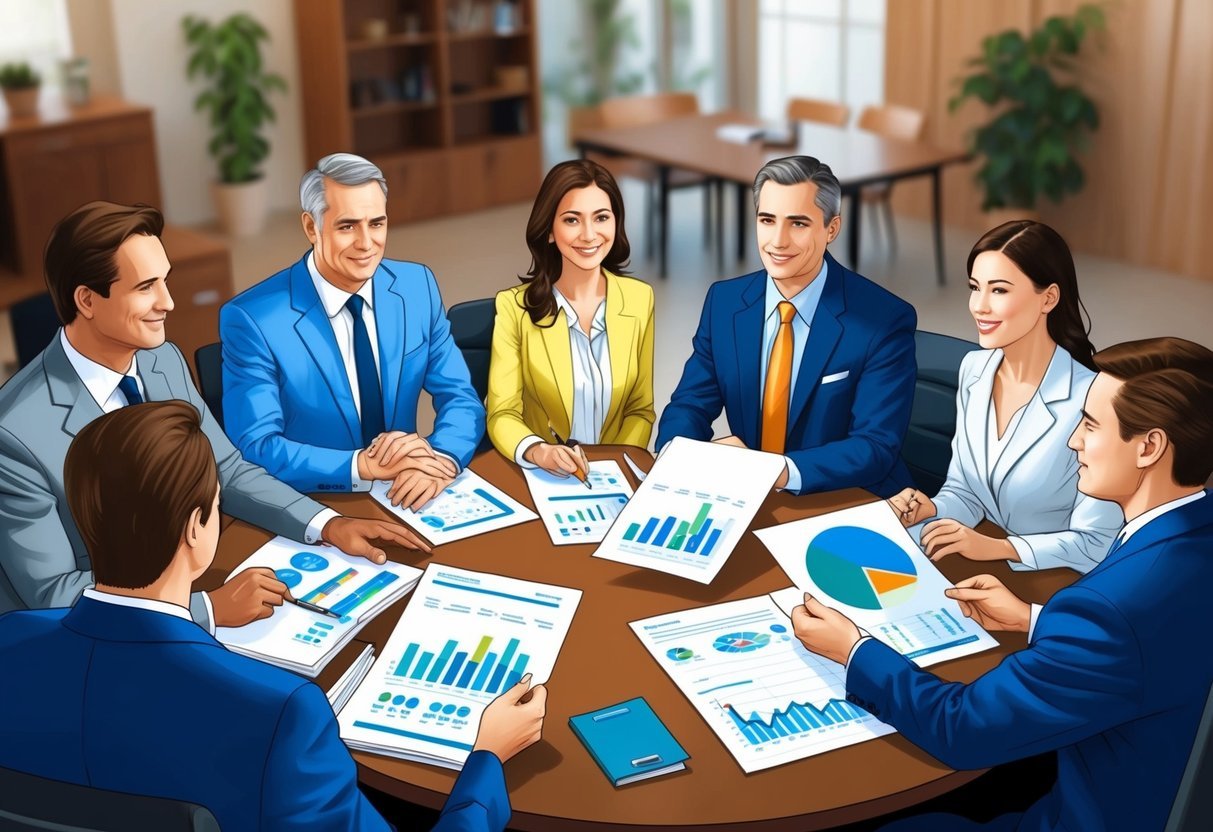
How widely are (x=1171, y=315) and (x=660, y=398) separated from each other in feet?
10.2

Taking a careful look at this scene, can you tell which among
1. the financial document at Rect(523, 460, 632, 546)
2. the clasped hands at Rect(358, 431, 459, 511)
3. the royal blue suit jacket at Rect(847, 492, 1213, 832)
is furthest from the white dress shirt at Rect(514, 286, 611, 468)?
the royal blue suit jacket at Rect(847, 492, 1213, 832)

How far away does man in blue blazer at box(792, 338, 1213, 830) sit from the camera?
205 centimetres

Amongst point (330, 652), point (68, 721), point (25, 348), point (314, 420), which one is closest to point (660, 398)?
point (25, 348)

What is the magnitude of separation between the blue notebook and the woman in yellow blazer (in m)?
1.02

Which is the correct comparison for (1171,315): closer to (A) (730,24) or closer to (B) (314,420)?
(A) (730,24)

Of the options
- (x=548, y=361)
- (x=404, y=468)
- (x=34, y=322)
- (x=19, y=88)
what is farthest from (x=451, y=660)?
(x=19, y=88)

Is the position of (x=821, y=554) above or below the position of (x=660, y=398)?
above

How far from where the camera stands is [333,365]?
326cm

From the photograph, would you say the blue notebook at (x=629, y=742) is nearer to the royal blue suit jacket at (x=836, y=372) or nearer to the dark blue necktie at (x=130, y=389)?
the royal blue suit jacket at (x=836, y=372)

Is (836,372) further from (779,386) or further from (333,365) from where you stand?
(333,365)

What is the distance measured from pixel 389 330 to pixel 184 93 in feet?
22.4

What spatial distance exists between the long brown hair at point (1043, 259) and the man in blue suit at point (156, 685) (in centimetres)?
152

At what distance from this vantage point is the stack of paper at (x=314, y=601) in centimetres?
252

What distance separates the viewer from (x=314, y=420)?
Answer: 3.29 metres
